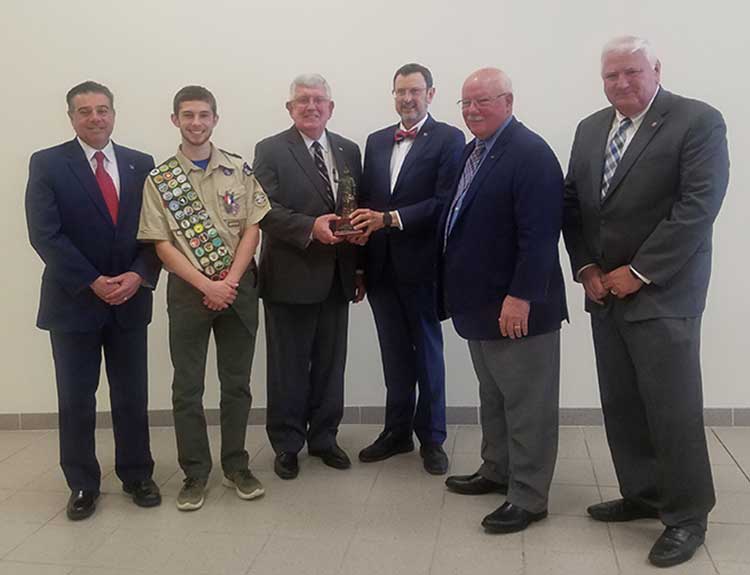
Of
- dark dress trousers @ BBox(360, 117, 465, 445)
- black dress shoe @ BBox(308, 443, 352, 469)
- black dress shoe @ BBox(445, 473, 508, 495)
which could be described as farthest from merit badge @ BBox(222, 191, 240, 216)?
black dress shoe @ BBox(445, 473, 508, 495)

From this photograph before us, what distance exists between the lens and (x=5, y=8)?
376cm

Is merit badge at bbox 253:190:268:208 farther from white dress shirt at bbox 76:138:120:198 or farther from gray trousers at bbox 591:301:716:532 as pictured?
gray trousers at bbox 591:301:716:532

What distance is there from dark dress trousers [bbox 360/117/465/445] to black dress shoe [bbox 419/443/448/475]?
0.04 meters

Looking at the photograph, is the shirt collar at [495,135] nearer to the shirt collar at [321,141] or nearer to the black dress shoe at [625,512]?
the shirt collar at [321,141]

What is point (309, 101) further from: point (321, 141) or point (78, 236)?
point (78, 236)

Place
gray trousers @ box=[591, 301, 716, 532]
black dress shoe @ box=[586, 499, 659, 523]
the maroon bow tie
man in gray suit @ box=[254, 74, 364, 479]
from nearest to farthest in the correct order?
gray trousers @ box=[591, 301, 716, 532]
black dress shoe @ box=[586, 499, 659, 523]
man in gray suit @ box=[254, 74, 364, 479]
the maroon bow tie

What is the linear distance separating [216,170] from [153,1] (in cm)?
142

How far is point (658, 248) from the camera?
7.57 ft

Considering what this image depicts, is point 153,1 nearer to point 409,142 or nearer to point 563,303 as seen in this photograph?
point 409,142

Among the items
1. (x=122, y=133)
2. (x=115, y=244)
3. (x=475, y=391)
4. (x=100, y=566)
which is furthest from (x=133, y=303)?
(x=475, y=391)

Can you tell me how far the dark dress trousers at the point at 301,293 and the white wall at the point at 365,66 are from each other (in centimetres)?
72

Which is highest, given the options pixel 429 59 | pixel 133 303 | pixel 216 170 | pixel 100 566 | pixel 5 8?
pixel 5 8

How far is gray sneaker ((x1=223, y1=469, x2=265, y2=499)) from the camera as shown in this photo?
3010 millimetres

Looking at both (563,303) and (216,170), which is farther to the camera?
(216,170)
